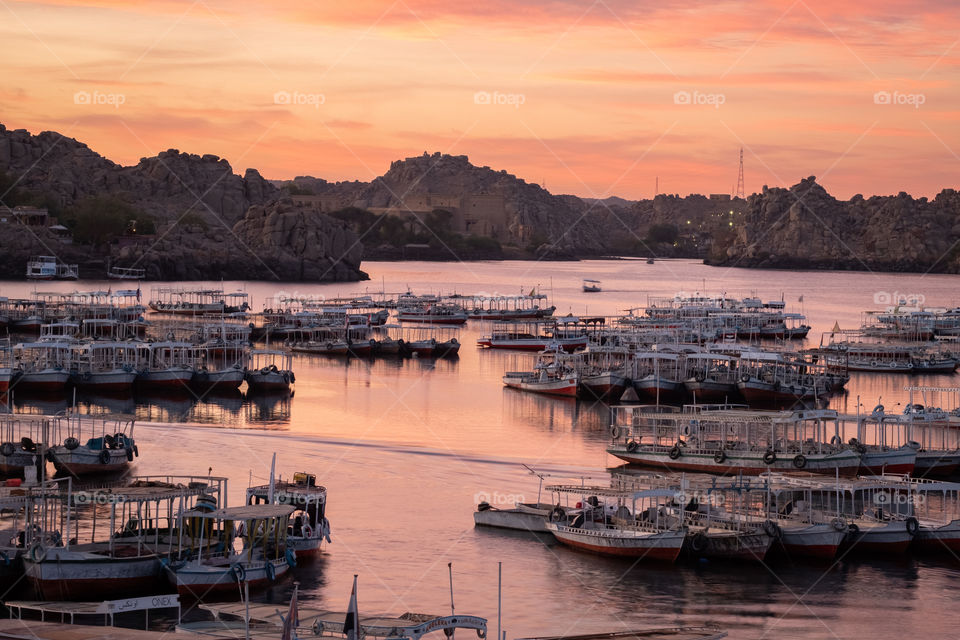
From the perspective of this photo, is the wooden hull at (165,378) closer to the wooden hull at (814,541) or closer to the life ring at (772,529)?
the life ring at (772,529)

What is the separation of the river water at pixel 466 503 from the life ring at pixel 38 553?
3.89 m

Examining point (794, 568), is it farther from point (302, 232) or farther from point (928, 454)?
point (302, 232)

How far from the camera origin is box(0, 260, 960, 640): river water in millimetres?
22312

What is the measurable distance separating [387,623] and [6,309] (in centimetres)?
6883

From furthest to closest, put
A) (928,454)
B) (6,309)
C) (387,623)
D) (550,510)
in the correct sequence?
(6,309) → (928,454) → (550,510) → (387,623)

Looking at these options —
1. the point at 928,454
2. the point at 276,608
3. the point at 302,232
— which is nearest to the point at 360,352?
the point at 928,454

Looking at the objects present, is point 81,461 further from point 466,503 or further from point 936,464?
point 936,464

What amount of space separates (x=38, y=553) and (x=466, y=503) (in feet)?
38.1

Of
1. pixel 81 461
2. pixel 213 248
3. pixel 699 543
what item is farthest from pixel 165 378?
pixel 213 248

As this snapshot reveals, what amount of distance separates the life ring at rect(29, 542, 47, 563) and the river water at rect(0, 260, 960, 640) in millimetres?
3893

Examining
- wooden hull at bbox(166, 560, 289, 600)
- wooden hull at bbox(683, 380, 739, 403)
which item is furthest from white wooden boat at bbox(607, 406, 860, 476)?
wooden hull at bbox(166, 560, 289, 600)

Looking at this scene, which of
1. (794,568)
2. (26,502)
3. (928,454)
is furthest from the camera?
(928,454)

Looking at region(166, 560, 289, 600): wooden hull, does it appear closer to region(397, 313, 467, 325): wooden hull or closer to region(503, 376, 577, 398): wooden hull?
region(503, 376, 577, 398): wooden hull

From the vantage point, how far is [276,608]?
A: 62.5 ft
